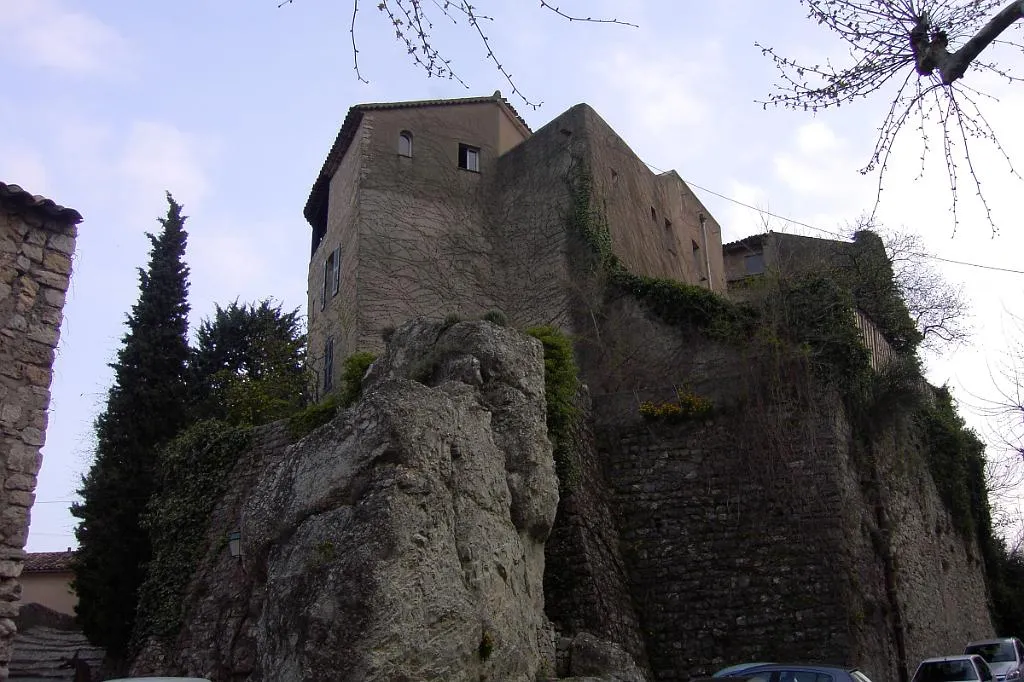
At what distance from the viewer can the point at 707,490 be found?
13.2m

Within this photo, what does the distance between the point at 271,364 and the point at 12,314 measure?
9513 millimetres

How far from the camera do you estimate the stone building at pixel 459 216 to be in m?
18.1

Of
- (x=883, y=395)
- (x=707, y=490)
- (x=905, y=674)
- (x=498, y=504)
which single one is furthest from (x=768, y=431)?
(x=498, y=504)

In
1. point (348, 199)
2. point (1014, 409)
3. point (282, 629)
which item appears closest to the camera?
point (282, 629)

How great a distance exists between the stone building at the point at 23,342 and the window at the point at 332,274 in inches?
386

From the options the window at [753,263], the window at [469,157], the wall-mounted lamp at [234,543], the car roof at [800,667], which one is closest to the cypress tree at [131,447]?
the wall-mounted lamp at [234,543]

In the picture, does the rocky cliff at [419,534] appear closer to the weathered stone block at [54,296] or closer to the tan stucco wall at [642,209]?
the weathered stone block at [54,296]

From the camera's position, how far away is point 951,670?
39.2 feet

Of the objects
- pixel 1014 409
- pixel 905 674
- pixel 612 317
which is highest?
pixel 612 317

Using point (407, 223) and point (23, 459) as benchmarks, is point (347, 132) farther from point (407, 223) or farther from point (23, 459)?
point (23, 459)

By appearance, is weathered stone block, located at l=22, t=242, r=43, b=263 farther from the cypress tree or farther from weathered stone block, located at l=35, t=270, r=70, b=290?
the cypress tree

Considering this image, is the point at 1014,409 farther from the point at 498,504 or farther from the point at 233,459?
the point at 233,459

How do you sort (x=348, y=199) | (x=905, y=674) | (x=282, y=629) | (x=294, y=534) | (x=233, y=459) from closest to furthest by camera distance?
(x=282, y=629), (x=294, y=534), (x=905, y=674), (x=233, y=459), (x=348, y=199)

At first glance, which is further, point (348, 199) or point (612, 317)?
point (348, 199)
